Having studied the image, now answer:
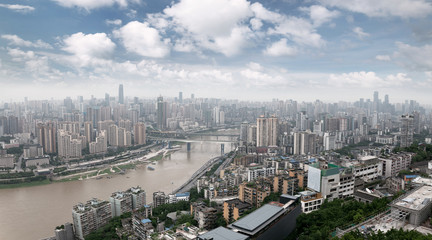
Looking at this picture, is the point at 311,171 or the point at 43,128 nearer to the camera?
the point at 311,171

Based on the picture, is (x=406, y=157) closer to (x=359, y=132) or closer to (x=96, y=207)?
(x=96, y=207)

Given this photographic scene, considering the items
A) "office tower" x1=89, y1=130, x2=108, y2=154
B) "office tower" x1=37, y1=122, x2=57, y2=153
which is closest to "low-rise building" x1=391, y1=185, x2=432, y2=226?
"office tower" x1=89, y1=130, x2=108, y2=154

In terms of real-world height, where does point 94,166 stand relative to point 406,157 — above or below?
below

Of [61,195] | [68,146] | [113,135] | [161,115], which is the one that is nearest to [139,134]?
[113,135]

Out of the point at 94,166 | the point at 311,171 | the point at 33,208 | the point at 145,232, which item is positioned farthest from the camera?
the point at 94,166

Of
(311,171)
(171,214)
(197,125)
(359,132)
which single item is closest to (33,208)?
(171,214)

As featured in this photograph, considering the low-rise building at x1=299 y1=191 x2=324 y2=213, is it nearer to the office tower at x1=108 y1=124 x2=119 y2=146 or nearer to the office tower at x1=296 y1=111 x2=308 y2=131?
the office tower at x1=108 y1=124 x2=119 y2=146

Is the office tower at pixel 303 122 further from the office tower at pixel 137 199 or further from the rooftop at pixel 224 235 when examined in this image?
the rooftop at pixel 224 235
